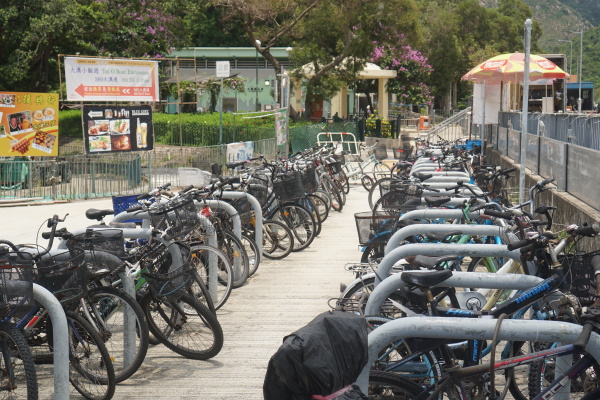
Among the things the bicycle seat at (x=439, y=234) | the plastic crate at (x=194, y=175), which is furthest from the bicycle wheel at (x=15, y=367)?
the plastic crate at (x=194, y=175)

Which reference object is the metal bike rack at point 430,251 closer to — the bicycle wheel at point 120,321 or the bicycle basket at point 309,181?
the bicycle wheel at point 120,321

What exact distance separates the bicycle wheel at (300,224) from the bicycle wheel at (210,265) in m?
3.00

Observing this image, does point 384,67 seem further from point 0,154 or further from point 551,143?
point 551,143

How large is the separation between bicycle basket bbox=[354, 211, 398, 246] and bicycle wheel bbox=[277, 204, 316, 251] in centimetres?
367

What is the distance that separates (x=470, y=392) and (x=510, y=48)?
74.1 metres

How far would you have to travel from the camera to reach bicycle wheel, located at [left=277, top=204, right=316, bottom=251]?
35.6 ft

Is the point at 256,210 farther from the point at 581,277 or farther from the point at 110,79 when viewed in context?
the point at 110,79

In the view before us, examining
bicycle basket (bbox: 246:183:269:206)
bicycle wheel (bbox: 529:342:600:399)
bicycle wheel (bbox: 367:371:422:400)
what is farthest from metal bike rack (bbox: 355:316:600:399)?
bicycle basket (bbox: 246:183:269:206)

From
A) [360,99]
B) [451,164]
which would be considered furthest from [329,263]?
[360,99]

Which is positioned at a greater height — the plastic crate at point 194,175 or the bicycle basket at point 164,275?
the plastic crate at point 194,175

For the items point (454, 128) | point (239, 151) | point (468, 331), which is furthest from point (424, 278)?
point (454, 128)

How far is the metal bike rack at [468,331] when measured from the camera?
3283 mm

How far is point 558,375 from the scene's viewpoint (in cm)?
374

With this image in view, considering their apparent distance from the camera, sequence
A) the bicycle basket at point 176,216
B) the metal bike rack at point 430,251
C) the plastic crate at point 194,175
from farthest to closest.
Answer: the plastic crate at point 194,175 < the bicycle basket at point 176,216 < the metal bike rack at point 430,251
